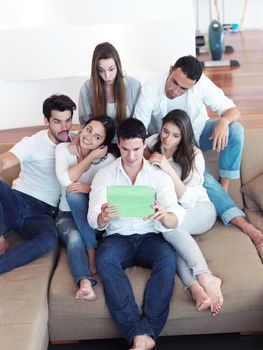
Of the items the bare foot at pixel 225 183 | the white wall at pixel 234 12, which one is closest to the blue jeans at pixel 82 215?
the bare foot at pixel 225 183

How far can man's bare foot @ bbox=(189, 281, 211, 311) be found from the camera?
218 centimetres

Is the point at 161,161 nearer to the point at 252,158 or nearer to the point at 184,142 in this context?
the point at 184,142

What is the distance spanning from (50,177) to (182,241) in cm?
84

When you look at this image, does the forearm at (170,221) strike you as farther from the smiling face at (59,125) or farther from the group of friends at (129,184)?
the smiling face at (59,125)

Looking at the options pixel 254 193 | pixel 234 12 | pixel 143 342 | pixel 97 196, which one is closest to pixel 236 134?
Answer: pixel 254 193

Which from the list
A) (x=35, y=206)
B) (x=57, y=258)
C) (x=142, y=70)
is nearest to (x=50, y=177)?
(x=35, y=206)

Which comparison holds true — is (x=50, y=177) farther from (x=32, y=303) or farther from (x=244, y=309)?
(x=244, y=309)

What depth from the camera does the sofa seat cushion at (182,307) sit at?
2.24 m

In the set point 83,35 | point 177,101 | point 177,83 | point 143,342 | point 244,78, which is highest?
point 83,35

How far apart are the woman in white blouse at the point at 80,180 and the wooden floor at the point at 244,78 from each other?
6.73 ft

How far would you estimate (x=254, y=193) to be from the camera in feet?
9.05

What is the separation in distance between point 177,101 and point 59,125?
0.70 meters

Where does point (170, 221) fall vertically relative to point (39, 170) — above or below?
below

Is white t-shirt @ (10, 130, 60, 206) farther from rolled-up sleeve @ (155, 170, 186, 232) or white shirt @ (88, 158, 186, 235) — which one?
rolled-up sleeve @ (155, 170, 186, 232)
